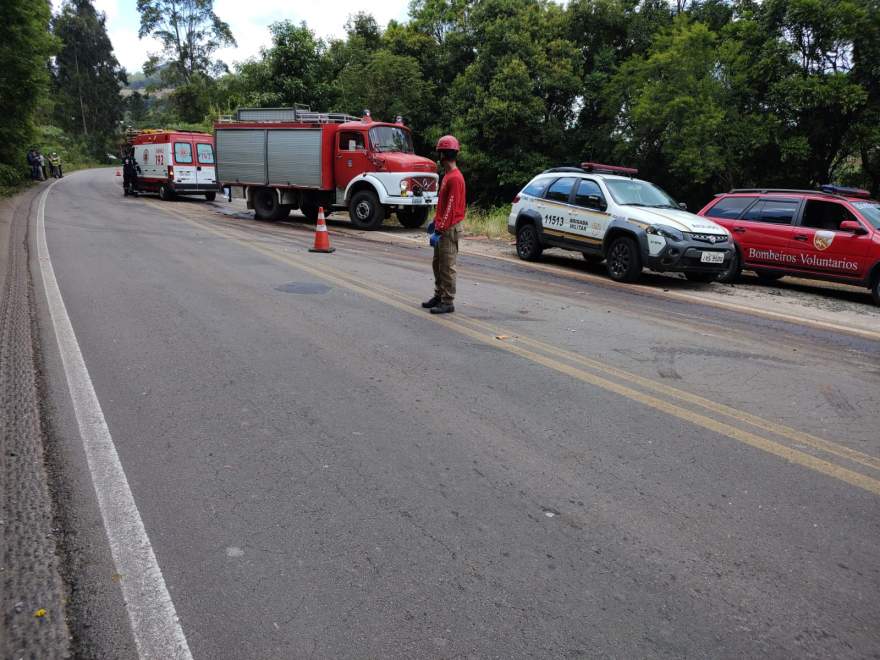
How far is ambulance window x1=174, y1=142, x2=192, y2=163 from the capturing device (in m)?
26.2

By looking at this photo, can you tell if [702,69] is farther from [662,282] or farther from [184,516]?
[184,516]

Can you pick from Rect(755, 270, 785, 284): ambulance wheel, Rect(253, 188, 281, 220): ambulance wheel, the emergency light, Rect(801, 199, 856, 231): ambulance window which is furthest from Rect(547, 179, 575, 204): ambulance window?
Rect(253, 188, 281, 220): ambulance wheel

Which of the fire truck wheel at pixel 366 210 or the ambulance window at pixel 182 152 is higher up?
the ambulance window at pixel 182 152

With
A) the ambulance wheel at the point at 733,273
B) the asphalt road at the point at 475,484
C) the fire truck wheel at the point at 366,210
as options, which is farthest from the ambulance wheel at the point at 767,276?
the fire truck wheel at the point at 366,210

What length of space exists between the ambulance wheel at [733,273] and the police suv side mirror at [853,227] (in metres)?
1.60

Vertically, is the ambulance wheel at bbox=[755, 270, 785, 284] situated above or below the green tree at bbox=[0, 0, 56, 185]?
below

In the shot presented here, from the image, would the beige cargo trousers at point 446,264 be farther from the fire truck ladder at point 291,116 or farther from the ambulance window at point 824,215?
the fire truck ladder at point 291,116

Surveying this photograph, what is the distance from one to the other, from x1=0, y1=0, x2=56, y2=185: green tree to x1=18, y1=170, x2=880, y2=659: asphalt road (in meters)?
22.4

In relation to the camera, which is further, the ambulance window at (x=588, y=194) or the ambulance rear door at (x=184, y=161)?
the ambulance rear door at (x=184, y=161)

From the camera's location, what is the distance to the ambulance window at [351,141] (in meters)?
17.9

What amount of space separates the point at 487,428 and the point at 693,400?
1.72 meters

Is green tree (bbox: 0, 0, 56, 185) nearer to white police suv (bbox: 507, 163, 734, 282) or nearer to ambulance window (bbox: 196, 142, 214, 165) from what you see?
ambulance window (bbox: 196, 142, 214, 165)

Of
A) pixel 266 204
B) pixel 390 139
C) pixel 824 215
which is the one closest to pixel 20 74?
pixel 266 204

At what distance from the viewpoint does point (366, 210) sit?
18.0m
